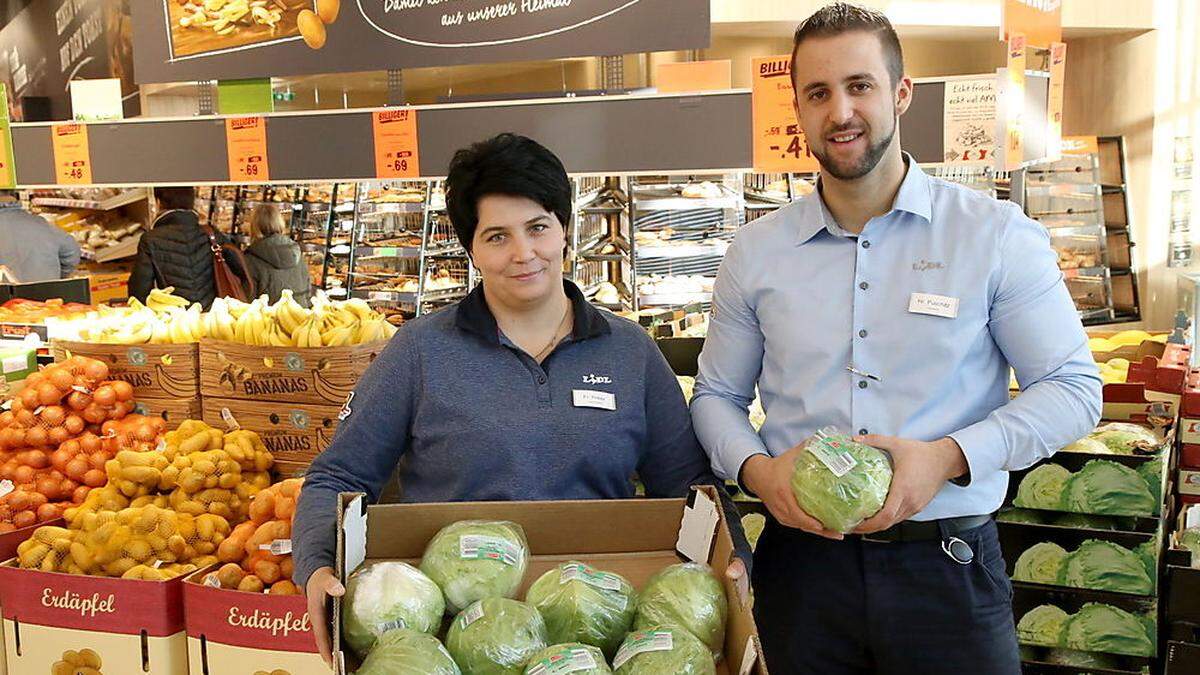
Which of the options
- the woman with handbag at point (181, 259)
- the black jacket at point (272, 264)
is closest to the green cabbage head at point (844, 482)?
the woman with handbag at point (181, 259)

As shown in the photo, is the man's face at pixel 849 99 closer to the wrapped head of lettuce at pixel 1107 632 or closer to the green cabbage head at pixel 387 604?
the green cabbage head at pixel 387 604

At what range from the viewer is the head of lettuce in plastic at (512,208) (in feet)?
6.13

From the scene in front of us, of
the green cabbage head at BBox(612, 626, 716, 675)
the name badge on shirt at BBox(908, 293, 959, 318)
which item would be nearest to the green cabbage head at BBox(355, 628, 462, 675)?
the green cabbage head at BBox(612, 626, 716, 675)

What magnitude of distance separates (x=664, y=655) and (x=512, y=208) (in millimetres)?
875

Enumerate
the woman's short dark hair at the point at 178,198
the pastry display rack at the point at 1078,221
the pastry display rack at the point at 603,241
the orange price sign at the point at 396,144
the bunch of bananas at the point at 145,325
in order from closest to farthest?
the orange price sign at the point at 396,144 < the bunch of bananas at the point at 145,325 < the woman's short dark hair at the point at 178,198 < the pastry display rack at the point at 603,241 < the pastry display rack at the point at 1078,221

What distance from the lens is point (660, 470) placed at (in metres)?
2.05

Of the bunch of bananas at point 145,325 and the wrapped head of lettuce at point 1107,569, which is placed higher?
the bunch of bananas at point 145,325

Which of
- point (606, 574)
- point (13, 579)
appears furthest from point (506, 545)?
point (13, 579)

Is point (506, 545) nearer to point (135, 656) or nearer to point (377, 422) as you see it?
point (377, 422)

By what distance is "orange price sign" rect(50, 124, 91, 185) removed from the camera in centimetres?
430

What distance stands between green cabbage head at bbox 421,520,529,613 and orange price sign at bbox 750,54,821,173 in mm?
1878

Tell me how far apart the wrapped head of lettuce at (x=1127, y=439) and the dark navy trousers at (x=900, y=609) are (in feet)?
3.84

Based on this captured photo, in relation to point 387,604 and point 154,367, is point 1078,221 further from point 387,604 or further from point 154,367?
point 387,604

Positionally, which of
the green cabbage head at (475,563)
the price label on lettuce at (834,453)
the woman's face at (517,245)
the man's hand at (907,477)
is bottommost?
the green cabbage head at (475,563)
